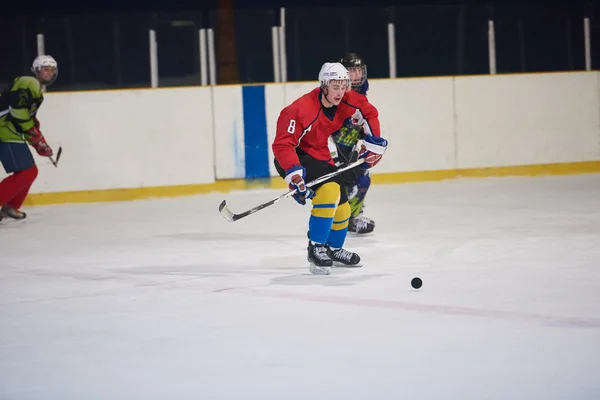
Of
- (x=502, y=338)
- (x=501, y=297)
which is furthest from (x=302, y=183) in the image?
(x=502, y=338)

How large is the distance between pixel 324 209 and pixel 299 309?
1.04 metres

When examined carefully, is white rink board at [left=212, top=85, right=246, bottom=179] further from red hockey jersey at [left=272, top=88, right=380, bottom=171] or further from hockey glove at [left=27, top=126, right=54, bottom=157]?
red hockey jersey at [left=272, top=88, right=380, bottom=171]

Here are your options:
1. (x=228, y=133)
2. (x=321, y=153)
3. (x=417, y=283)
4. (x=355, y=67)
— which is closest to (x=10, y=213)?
(x=228, y=133)

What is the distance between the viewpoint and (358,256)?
5902mm

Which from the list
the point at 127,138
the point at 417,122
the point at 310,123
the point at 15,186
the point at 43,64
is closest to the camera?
the point at 310,123

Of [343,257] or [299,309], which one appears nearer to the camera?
[299,309]

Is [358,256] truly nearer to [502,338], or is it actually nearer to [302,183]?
[302,183]

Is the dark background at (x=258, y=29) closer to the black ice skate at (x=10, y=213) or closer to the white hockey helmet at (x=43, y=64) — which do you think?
the white hockey helmet at (x=43, y=64)

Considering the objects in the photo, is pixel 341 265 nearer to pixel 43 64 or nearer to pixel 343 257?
pixel 343 257

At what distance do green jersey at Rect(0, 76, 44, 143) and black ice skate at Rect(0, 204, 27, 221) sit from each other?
519mm

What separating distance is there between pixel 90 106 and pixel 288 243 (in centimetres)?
354

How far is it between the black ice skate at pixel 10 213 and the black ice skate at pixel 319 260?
3.61 m

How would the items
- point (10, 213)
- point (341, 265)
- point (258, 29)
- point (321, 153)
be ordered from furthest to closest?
point (258, 29), point (10, 213), point (341, 265), point (321, 153)

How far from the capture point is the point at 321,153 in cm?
576
